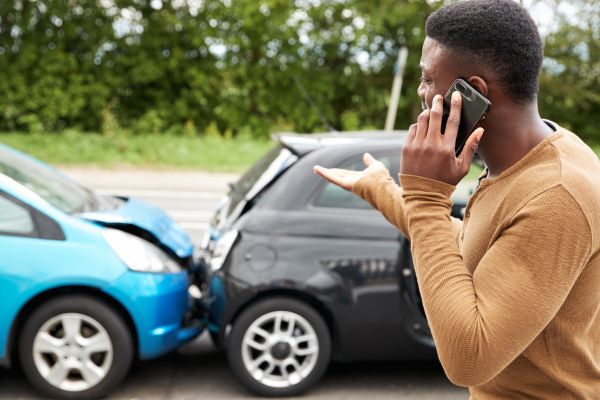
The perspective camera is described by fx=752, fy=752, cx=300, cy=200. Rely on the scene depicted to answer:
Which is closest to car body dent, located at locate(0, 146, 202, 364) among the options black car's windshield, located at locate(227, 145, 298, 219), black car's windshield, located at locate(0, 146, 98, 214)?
black car's windshield, located at locate(0, 146, 98, 214)

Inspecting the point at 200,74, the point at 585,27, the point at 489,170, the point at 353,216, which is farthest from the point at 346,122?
the point at 489,170

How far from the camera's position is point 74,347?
4059mm

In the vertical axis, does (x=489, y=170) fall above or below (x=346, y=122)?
above

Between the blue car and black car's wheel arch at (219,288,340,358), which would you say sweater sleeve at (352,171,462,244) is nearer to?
black car's wheel arch at (219,288,340,358)

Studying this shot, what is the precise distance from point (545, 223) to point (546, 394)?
0.37 m

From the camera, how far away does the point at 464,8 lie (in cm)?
137

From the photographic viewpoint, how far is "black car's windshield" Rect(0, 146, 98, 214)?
453cm

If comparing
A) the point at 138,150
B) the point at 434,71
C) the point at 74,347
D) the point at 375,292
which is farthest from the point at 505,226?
the point at 138,150

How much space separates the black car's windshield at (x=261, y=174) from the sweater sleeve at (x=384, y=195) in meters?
2.28

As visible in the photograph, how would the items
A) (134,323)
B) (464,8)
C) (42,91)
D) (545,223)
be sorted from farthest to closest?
(42,91) < (134,323) < (464,8) < (545,223)

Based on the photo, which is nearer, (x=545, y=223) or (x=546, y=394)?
(x=545, y=223)

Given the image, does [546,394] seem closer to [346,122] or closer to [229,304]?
[229,304]

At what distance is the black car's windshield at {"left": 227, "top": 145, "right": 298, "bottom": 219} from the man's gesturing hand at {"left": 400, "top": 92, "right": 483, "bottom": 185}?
2959 millimetres

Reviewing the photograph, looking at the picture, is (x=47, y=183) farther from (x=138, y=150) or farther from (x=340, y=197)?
(x=138, y=150)
